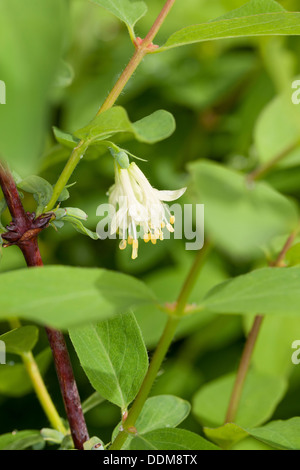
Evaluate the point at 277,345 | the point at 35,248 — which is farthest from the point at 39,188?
the point at 277,345

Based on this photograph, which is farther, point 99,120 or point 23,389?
point 23,389

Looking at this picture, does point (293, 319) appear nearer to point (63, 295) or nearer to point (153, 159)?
point (153, 159)

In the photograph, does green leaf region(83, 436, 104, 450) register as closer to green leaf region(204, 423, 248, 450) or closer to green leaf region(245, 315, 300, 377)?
green leaf region(204, 423, 248, 450)

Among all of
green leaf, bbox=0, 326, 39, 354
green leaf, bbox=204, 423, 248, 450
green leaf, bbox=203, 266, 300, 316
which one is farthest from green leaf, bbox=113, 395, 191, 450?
green leaf, bbox=203, 266, 300, 316

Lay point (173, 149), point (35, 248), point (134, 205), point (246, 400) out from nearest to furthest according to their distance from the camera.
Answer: point (35, 248) → point (134, 205) → point (246, 400) → point (173, 149)

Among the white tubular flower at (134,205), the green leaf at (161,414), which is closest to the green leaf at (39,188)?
the white tubular flower at (134,205)

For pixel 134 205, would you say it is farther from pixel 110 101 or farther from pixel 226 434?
pixel 226 434

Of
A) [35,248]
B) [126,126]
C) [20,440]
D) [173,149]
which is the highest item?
[173,149]

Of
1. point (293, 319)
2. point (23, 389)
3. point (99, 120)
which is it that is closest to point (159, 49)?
point (99, 120)
